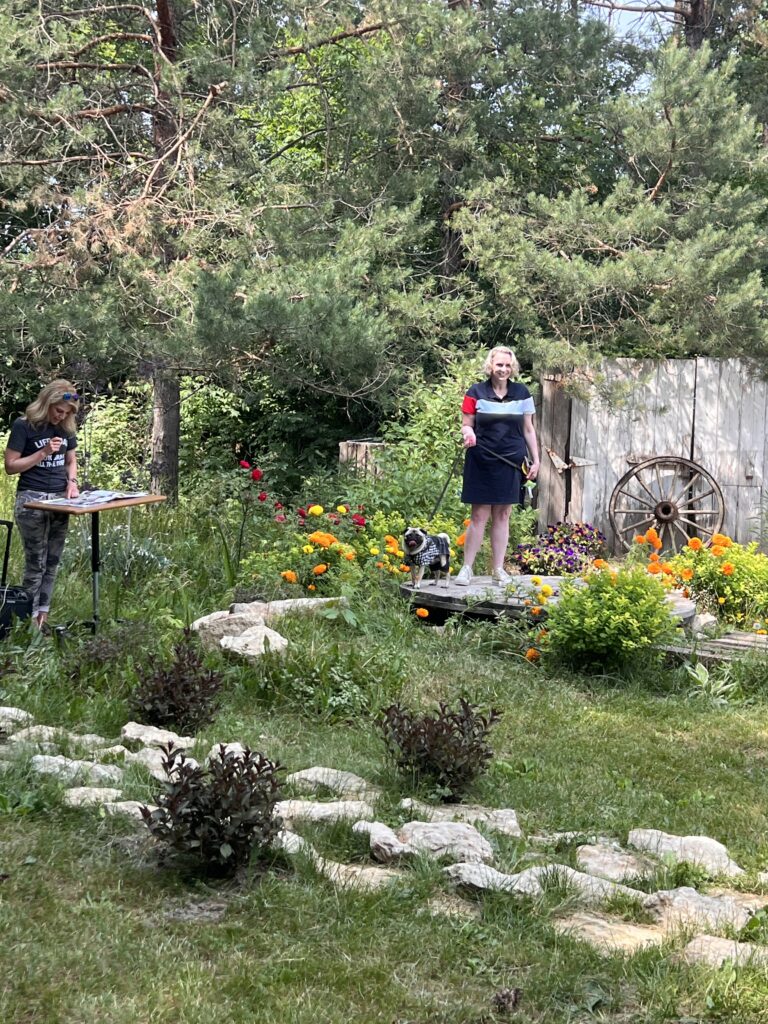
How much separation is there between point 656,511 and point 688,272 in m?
2.15

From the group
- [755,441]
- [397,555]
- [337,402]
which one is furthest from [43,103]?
[755,441]

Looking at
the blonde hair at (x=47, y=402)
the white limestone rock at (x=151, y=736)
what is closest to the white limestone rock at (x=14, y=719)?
the white limestone rock at (x=151, y=736)

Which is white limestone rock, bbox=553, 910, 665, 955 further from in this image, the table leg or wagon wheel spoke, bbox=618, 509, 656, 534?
wagon wheel spoke, bbox=618, 509, 656, 534

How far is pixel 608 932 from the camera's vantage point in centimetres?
300

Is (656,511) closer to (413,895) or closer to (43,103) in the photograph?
(43,103)

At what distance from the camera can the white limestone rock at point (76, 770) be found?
3.85 metres

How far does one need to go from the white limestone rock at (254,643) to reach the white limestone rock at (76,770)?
1.60m

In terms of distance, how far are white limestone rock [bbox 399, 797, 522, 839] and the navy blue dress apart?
3442 millimetres

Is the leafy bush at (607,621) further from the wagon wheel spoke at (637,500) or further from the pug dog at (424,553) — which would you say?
the wagon wheel spoke at (637,500)

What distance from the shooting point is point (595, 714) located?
5641 mm

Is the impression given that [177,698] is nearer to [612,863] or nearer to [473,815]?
[473,815]

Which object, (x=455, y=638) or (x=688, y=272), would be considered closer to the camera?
(x=455, y=638)

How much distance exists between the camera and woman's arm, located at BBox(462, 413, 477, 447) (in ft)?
23.3

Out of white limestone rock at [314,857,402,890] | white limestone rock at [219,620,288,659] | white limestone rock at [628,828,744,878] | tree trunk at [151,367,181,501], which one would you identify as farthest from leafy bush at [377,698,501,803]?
tree trunk at [151,367,181,501]
